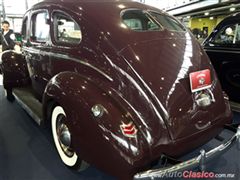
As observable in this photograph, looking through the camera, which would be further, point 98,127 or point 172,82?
point 172,82

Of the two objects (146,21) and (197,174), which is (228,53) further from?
(197,174)

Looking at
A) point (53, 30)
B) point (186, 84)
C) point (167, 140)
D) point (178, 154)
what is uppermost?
point (53, 30)

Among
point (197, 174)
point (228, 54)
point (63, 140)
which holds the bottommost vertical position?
point (197, 174)

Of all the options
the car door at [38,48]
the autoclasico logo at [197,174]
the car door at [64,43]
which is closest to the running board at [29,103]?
the car door at [38,48]

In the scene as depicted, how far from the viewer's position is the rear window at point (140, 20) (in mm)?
2602

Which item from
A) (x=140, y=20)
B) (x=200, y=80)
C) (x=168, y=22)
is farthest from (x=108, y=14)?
(x=200, y=80)

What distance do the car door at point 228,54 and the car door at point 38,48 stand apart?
9.03ft

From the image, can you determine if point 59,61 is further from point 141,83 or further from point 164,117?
point 164,117

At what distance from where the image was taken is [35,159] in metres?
2.70

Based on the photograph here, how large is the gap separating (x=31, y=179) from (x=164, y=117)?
146 centimetres

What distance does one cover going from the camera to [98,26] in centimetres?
226

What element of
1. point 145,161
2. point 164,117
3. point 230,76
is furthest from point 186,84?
point 230,76

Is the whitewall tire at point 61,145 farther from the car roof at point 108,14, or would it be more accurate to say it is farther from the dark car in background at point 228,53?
the dark car in background at point 228,53

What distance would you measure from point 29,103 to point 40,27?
104cm
